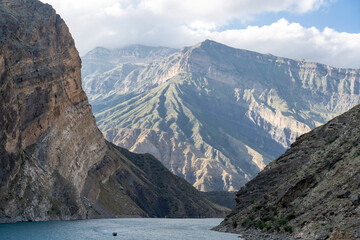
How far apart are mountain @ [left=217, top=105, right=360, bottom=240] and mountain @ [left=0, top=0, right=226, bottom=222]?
51.2 metres

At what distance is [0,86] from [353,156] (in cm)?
8603

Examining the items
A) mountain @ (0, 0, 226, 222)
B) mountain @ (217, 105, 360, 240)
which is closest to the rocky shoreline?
mountain @ (217, 105, 360, 240)

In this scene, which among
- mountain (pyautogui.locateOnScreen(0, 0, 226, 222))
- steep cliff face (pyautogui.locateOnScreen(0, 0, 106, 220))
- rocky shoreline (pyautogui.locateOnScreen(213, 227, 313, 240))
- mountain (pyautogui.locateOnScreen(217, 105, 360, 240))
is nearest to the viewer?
mountain (pyautogui.locateOnScreen(217, 105, 360, 240))

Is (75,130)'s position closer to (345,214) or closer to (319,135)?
(319,135)

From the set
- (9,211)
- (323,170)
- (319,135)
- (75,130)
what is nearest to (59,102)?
(75,130)

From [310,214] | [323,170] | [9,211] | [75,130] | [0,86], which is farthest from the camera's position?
[75,130]

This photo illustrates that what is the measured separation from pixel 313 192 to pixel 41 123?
313 ft

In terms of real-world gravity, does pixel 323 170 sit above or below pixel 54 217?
above

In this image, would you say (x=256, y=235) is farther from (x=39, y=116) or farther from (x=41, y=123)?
(x=39, y=116)

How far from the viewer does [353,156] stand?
255 ft

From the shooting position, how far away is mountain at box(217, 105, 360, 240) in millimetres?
66500

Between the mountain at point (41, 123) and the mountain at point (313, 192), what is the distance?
168ft

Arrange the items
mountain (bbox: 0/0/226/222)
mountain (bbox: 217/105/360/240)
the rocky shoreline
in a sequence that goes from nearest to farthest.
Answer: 1. mountain (bbox: 217/105/360/240)
2. the rocky shoreline
3. mountain (bbox: 0/0/226/222)

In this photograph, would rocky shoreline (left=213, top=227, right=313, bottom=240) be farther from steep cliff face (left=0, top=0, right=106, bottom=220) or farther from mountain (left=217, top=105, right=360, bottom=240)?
steep cliff face (left=0, top=0, right=106, bottom=220)
